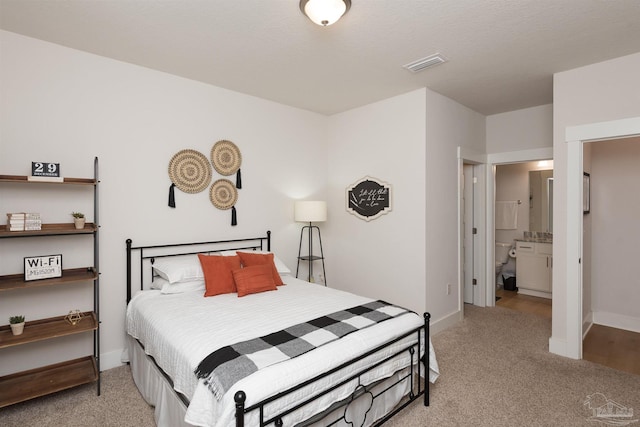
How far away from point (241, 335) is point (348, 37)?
230 cm

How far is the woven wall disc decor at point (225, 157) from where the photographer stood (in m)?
3.65

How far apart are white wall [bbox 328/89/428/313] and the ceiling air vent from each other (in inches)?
23.0

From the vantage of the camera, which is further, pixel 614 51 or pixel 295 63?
pixel 295 63

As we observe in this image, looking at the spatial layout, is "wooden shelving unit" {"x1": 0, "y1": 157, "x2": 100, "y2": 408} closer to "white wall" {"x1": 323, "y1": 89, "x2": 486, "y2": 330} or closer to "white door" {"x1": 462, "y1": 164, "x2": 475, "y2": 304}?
"white wall" {"x1": 323, "y1": 89, "x2": 486, "y2": 330}

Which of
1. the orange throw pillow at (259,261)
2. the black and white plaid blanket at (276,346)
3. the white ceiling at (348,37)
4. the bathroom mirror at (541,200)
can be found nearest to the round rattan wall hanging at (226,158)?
the white ceiling at (348,37)

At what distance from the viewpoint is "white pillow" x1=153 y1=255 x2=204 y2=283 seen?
2.96 metres

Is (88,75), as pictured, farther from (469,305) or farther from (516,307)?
(516,307)

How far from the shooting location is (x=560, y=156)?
322cm

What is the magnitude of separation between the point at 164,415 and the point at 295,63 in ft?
9.69

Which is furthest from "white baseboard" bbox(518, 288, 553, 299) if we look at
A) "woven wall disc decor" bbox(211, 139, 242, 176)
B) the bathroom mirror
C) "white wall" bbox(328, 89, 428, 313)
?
"woven wall disc decor" bbox(211, 139, 242, 176)

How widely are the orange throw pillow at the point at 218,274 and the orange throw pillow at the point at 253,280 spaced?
0.08 m

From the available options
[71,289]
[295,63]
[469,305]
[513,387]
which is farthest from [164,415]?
[469,305]

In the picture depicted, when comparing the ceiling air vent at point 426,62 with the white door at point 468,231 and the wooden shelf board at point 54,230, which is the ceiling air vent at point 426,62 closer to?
the white door at point 468,231

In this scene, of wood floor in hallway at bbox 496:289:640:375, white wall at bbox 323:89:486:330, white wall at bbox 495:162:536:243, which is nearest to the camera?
wood floor in hallway at bbox 496:289:640:375
